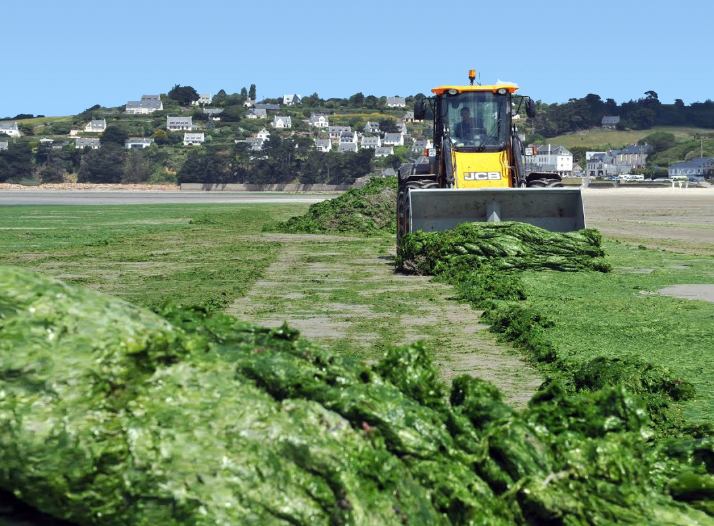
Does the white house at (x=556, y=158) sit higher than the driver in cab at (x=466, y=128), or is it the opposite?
the driver in cab at (x=466, y=128)

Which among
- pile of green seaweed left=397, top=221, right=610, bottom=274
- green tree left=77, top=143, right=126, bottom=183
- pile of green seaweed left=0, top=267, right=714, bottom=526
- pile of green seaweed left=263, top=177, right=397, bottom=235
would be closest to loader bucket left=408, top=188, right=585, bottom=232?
pile of green seaweed left=397, top=221, right=610, bottom=274

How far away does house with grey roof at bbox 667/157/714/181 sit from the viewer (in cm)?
14988

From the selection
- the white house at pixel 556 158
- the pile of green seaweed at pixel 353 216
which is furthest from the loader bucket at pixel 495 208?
the white house at pixel 556 158

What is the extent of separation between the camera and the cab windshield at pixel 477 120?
20906 millimetres

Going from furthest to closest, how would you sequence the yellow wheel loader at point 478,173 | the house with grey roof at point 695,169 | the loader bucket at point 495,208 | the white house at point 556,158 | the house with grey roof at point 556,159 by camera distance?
the white house at point 556,158 → the house with grey roof at point 556,159 → the house with grey roof at point 695,169 → the yellow wheel loader at point 478,173 → the loader bucket at point 495,208

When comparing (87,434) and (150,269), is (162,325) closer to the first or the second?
(87,434)

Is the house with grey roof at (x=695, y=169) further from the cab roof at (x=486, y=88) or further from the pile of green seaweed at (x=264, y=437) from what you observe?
the pile of green seaweed at (x=264, y=437)

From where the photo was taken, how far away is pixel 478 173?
2077cm

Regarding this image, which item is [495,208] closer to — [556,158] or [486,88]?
[486,88]

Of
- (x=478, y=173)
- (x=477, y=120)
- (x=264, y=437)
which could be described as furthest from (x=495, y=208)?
(x=264, y=437)

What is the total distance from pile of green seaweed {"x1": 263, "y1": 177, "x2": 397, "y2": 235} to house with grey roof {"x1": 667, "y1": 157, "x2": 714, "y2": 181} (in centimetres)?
12393

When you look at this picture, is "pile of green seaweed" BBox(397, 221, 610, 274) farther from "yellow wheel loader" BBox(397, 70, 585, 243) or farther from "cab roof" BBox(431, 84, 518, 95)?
"cab roof" BBox(431, 84, 518, 95)

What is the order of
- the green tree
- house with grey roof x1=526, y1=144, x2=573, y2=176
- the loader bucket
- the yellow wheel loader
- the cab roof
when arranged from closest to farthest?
the loader bucket → the yellow wheel loader → the cab roof → the green tree → house with grey roof x1=526, y1=144, x2=573, y2=176

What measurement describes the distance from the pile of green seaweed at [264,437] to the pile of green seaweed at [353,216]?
26.5 m
